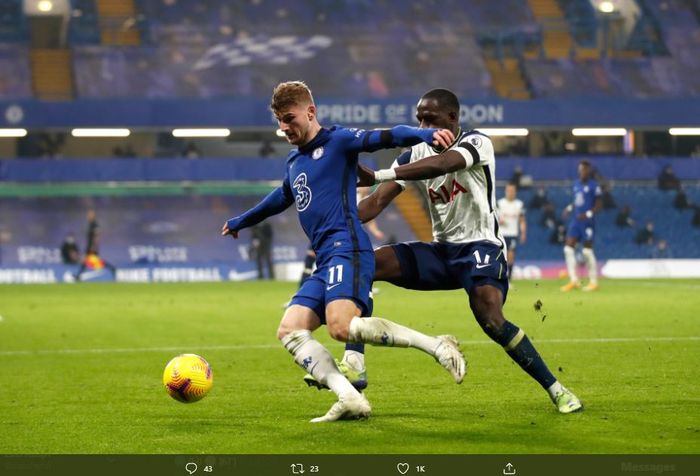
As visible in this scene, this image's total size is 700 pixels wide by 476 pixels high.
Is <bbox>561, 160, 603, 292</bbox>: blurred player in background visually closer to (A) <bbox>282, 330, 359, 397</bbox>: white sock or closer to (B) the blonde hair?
(B) the blonde hair

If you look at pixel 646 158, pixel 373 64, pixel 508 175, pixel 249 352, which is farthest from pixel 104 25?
pixel 249 352

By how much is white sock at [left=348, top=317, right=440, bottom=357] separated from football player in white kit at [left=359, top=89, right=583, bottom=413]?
2.57 ft

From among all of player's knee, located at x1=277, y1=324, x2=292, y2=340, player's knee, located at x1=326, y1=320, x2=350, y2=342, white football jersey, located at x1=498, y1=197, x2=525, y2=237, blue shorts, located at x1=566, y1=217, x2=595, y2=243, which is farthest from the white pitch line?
white football jersey, located at x1=498, y1=197, x2=525, y2=237

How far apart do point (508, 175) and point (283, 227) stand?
23.2 feet

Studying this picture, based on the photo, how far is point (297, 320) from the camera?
7367 millimetres

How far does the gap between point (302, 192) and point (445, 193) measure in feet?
3.60

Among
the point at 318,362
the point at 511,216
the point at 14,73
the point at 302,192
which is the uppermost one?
the point at 14,73

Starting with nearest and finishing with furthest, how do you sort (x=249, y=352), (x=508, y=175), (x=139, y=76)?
1. (x=249, y=352)
2. (x=508, y=175)
3. (x=139, y=76)

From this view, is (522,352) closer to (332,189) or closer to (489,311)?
(489,311)

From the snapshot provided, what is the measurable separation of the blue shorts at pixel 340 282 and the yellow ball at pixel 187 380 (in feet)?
2.92

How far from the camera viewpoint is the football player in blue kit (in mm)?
7121

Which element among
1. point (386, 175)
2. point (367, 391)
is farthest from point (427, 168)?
point (367, 391)

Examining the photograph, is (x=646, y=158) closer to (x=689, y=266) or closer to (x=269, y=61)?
(x=689, y=266)
